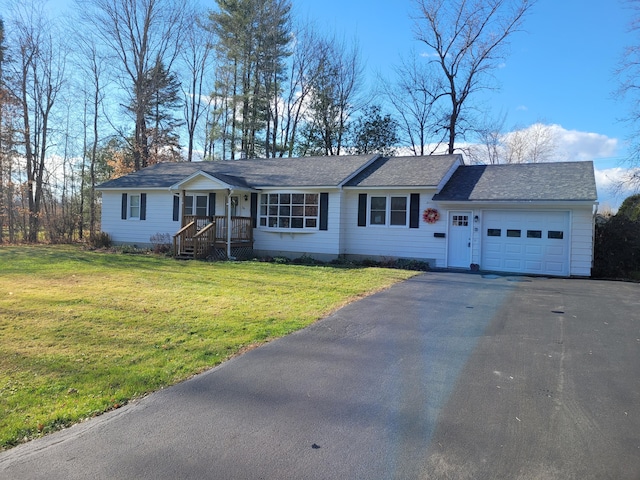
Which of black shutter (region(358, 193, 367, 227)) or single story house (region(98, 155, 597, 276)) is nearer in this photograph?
single story house (region(98, 155, 597, 276))

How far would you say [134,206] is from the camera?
2058 centimetres

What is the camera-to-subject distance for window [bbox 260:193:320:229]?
1678 cm

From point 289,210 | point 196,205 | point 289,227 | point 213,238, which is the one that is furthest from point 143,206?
point 289,227

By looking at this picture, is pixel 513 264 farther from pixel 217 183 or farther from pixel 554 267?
pixel 217 183

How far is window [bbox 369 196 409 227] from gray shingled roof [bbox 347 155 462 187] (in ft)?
2.09

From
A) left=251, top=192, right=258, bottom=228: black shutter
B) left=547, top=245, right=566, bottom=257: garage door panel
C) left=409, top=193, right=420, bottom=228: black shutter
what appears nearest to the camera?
left=547, top=245, right=566, bottom=257: garage door panel

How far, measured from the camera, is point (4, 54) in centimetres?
2531

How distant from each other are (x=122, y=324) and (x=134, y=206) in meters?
15.7

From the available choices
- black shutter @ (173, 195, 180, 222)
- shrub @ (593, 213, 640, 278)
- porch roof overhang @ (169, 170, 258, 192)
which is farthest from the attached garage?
black shutter @ (173, 195, 180, 222)

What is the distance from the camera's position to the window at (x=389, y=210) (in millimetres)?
15898

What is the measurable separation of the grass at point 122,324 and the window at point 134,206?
27.0 ft

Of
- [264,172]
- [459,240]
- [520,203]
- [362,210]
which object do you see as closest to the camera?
[520,203]

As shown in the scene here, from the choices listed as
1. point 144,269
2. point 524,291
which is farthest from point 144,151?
point 524,291

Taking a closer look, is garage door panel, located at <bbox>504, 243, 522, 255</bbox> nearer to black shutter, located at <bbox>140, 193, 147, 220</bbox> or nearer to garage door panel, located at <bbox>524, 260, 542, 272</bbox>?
garage door panel, located at <bbox>524, 260, 542, 272</bbox>
